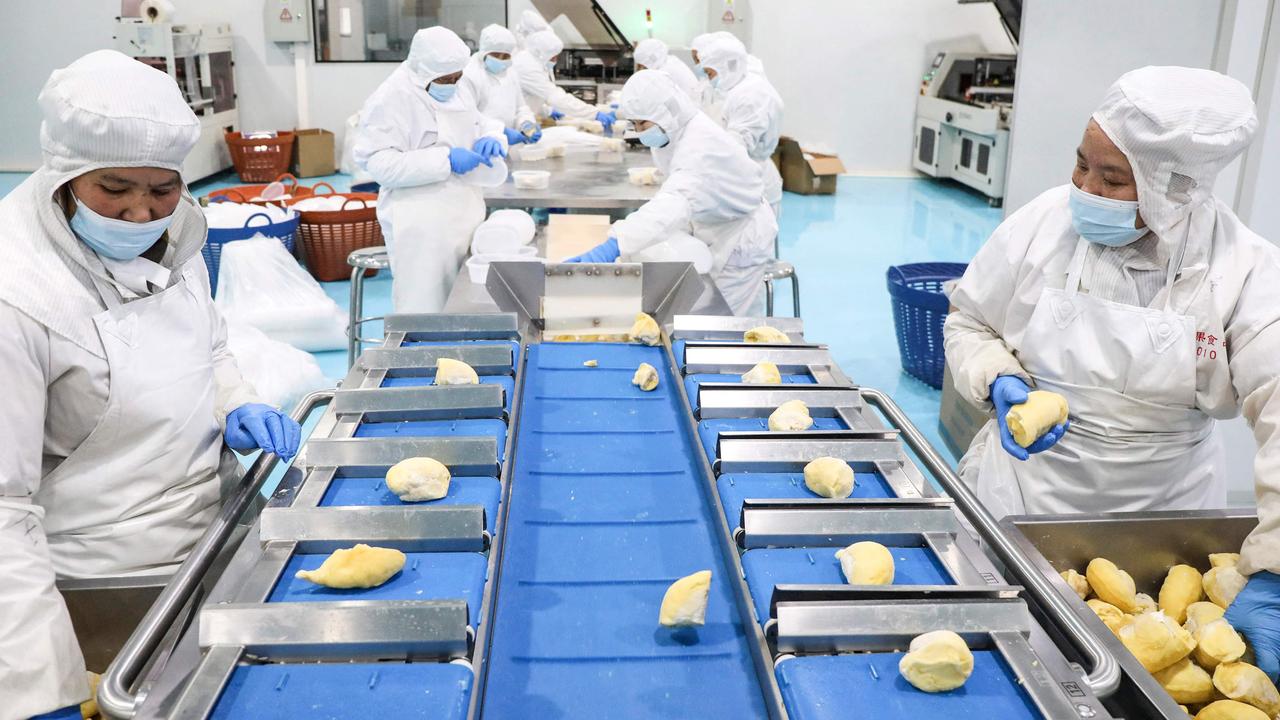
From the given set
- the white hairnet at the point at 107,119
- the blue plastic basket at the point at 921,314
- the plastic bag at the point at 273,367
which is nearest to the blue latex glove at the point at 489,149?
the plastic bag at the point at 273,367

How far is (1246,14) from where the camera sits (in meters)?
2.12

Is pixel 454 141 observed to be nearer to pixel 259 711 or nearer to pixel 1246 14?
pixel 1246 14

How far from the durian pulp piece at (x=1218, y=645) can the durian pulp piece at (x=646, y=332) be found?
1183 millimetres

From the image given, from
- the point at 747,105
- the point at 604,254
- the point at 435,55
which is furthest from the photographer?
the point at 747,105

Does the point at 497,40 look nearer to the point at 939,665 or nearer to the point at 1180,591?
the point at 1180,591

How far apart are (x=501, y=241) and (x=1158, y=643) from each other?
2.35 m

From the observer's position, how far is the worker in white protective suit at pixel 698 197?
9.44 ft

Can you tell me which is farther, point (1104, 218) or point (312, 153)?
point (312, 153)

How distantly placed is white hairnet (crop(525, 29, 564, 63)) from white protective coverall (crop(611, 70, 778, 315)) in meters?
4.37

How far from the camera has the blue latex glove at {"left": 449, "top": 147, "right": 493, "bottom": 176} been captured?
143 inches

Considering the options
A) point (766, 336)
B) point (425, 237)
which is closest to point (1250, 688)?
point (766, 336)

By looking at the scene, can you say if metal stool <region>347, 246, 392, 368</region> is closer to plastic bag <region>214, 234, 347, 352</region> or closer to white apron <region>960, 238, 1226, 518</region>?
plastic bag <region>214, 234, 347, 352</region>

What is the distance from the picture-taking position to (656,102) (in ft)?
10.4

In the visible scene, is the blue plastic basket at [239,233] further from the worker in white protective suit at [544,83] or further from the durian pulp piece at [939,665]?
the durian pulp piece at [939,665]
